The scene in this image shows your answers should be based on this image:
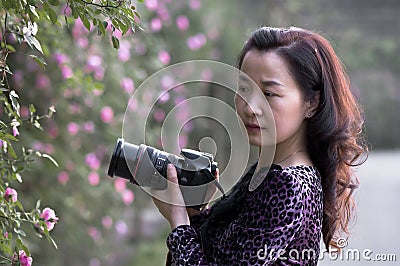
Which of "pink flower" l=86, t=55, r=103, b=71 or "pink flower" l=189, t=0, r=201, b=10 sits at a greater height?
"pink flower" l=86, t=55, r=103, b=71

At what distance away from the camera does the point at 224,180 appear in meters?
1.94

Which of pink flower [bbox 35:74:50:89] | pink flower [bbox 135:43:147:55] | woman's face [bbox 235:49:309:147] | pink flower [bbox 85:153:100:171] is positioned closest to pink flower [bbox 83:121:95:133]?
pink flower [bbox 85:153:100:171]

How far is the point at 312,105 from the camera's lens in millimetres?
1823

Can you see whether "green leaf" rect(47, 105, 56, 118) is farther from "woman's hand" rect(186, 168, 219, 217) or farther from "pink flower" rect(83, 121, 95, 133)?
"pink flower" rect(83, 121, 95, 133)

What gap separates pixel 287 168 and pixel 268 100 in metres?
0.15

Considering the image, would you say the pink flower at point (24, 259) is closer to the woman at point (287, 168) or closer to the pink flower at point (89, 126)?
the woman at point (287, 168)

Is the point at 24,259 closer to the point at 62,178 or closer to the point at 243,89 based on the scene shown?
the point at 243,89

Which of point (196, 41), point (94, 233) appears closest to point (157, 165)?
point (94, 233)

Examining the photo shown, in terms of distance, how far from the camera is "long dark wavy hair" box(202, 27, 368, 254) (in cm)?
180

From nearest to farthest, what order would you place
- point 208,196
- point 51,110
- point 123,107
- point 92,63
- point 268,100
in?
point 268,100
point 208,196
point 51,110
point 92,63
point 123,107

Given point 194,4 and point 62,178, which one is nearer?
point 62,178

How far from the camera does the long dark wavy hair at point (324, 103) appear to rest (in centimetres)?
180

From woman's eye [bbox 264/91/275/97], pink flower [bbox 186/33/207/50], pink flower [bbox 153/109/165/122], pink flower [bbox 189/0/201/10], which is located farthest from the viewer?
pink flower [bbox 189/0/201/10]

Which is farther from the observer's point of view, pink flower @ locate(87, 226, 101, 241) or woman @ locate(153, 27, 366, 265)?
pink flower @ locate(87, 226, 101, 241)
